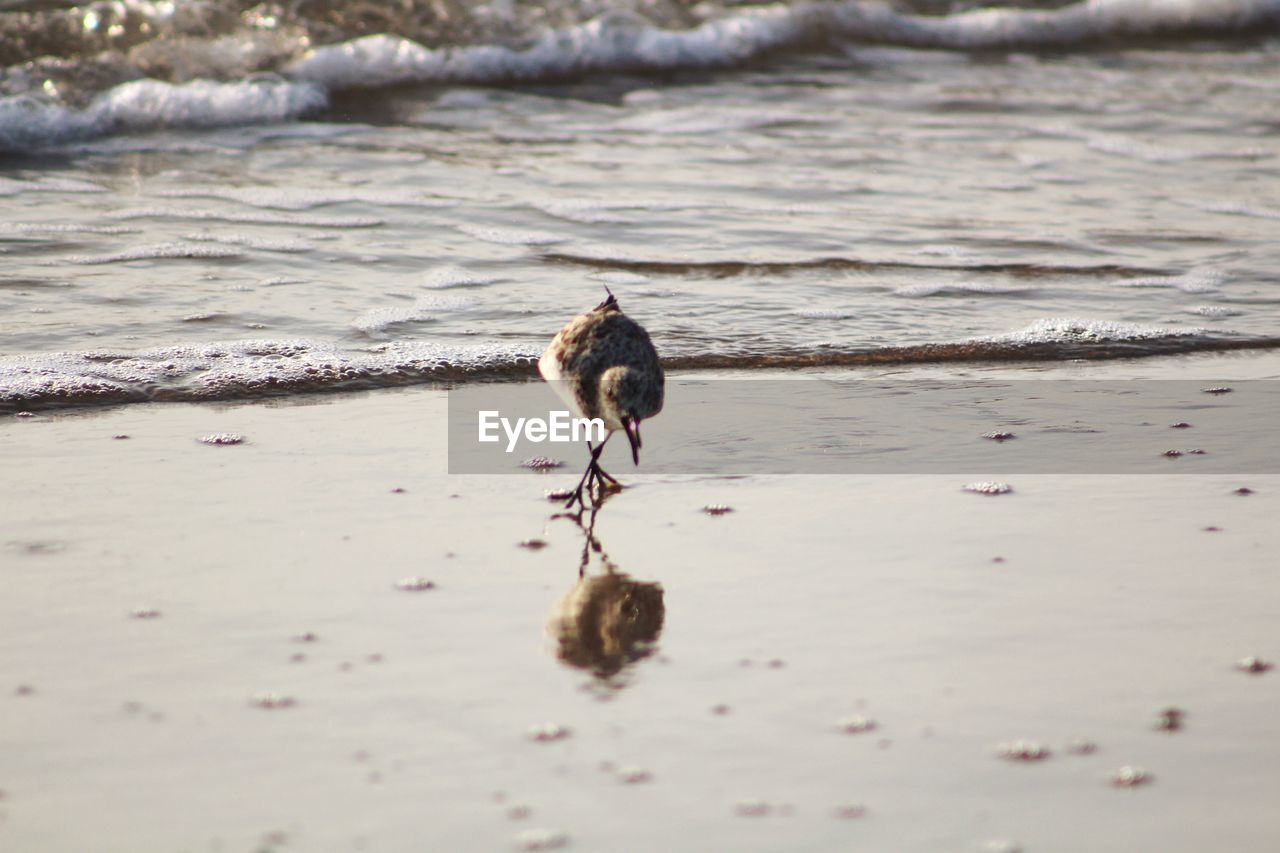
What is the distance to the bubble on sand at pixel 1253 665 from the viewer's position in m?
3.16

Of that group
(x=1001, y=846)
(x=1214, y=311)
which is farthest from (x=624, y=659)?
(x=1214, y=311)

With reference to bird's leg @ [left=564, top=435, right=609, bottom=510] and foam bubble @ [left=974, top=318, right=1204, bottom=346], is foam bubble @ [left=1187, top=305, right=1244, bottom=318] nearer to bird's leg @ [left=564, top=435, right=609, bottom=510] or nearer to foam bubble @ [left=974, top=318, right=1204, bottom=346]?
foam bubble @ [left=974, top=318, right=1204, bottom=346]

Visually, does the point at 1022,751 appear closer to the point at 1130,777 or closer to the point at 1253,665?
the point at 1130,777

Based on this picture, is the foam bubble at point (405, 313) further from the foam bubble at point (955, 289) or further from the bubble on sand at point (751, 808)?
the bubble on sand at point (751, 808)

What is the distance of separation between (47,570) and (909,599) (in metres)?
2.10

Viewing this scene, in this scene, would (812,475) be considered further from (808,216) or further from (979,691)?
(808,216)

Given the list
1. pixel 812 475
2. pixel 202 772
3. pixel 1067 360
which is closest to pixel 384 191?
pixel 1067 360

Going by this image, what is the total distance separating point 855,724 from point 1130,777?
513 mm

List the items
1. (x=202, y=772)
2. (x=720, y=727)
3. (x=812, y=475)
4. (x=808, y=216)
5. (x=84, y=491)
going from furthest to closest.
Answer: (x=808, y=216)
(x=812, y=475)
(x=84, y=491)
(x=720, y=727)
(x=202, y=772)

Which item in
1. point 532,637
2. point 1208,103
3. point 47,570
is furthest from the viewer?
point 1208,103

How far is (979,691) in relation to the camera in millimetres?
3041

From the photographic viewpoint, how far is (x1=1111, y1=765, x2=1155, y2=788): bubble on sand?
268cm

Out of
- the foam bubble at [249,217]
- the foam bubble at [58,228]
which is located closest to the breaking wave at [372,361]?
the foam bubble at [249,217]

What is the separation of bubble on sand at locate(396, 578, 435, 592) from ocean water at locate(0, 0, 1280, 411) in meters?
2.03
